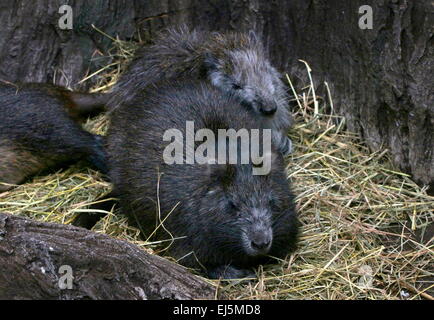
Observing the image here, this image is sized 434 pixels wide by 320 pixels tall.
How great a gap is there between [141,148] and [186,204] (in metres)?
0.63

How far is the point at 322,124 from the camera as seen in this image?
6797mm

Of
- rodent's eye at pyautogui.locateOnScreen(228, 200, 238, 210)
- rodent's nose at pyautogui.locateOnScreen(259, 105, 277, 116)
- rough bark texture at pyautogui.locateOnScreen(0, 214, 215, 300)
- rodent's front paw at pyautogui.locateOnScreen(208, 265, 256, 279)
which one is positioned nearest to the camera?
rough bark texture at pyautogui.locateOnScreen(0, 214, 215, 300)

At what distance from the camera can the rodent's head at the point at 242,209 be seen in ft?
16.9

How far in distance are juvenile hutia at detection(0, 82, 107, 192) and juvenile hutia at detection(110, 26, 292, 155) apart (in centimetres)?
48

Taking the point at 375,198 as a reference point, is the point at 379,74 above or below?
above

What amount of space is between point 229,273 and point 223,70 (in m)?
1.85

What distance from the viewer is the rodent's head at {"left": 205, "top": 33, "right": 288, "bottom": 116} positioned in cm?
644

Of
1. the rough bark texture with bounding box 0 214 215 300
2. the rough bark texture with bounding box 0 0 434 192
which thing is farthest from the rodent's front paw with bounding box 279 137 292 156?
the rough bark texture with bounding box 0 214 215 300

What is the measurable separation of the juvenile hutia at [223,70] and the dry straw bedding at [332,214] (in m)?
0.32

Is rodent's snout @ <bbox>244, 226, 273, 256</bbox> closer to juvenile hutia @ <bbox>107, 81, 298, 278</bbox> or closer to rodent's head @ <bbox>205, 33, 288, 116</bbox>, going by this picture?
juvenile hutia @ <bbox>107, 81, 298, 278</bbox>

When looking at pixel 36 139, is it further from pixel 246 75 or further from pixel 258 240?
pixel 258 240

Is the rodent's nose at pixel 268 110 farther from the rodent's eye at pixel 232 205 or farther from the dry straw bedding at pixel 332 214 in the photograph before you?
the rodent's eye at pixel 232 205
